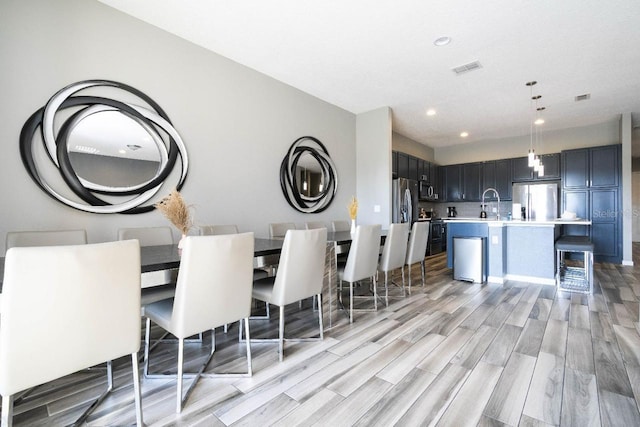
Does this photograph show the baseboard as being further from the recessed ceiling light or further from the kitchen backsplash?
the recessed ceiling light

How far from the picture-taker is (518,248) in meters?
4.28

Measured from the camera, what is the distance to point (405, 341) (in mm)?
2338

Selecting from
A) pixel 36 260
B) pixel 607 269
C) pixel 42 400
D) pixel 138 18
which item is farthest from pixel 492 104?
pixel 42 400

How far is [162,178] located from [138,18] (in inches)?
60.0

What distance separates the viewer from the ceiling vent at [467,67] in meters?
3.53

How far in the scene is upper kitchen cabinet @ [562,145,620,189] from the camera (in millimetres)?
5488

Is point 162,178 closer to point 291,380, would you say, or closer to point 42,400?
point 42,400

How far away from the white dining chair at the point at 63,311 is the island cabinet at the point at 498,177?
295 inches

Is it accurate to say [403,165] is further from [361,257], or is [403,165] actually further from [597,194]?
[361,257]

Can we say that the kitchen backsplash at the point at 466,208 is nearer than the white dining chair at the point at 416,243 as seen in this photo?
No

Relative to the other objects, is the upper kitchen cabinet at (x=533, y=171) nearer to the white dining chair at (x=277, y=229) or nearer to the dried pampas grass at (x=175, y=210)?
the white dining chair at (x=277, y=229)

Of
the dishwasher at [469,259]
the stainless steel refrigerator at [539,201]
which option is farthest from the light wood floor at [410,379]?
the stainless steel refrigerator at [539,201]

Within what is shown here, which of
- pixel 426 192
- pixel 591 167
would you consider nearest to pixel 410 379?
pixel 426 192

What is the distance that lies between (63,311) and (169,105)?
7.89 ft
